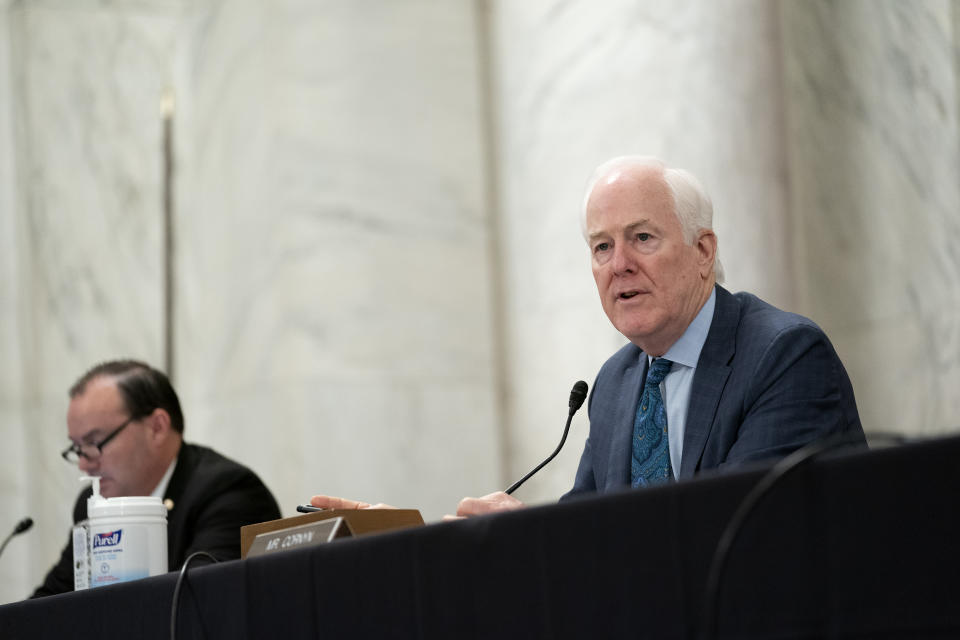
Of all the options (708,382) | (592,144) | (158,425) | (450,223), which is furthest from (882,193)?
(158,425)

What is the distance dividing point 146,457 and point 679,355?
2053mm

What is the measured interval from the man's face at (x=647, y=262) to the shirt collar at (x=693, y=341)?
0.06 feet

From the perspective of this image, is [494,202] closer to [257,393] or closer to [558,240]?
[558,240]

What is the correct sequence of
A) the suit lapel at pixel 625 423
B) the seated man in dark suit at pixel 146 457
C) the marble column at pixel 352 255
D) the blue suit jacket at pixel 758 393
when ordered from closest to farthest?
the blue suit jacket at pixel 758 393, the suit lapel at pixel 625 423, the seated man in dark suit at pixel 146 457, the marble column at pixel 352 255

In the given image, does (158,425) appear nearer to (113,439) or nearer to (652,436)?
(113,439)

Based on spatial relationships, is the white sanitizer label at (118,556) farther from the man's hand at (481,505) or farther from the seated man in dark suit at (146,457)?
the seated man in dark suit at (146,457)

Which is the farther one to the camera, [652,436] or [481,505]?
[652,436]

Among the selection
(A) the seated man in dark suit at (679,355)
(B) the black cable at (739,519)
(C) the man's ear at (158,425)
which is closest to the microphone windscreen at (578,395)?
(A) the seated man in dark suit at (679,355)

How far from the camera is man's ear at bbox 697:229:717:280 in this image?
324 centimetres

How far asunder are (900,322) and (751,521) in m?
3.52

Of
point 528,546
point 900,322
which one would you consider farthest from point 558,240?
point 528,546

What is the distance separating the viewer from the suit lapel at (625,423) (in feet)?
10.3

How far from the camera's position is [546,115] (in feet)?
17.0

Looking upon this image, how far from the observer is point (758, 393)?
9.37ft
